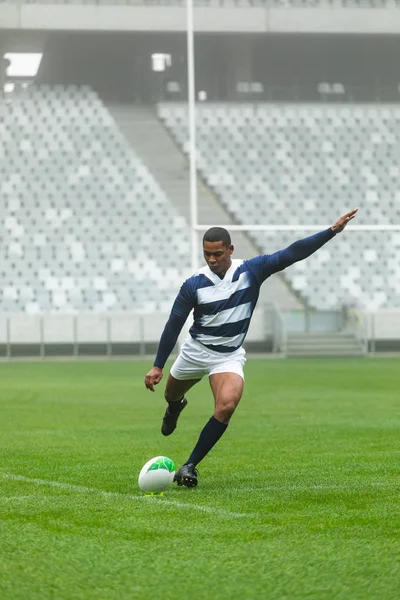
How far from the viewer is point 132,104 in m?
31.2

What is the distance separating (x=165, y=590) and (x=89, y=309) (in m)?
24.9

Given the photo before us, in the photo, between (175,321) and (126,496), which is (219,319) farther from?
(126,496)

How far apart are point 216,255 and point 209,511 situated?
5.22 feet

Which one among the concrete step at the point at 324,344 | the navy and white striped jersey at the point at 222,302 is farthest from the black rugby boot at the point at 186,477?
the concrete step at the point at 324,344

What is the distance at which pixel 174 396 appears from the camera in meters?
6.96

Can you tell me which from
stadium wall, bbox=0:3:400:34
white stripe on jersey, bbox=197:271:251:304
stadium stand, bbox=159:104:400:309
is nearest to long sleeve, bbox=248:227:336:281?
white stripe on jersey, bbox=197:271:251:304

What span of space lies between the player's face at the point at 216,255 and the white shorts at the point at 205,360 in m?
0.50

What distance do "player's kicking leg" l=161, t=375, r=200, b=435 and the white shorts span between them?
18cm

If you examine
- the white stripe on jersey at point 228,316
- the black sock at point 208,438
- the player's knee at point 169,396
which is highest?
the white stripe on jersey at point 228,316

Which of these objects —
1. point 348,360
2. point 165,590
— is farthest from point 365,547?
point 348,360

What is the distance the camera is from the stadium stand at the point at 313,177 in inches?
1093

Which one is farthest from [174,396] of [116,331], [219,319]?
[116,331]

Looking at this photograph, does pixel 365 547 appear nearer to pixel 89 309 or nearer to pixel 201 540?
pixel 201 540

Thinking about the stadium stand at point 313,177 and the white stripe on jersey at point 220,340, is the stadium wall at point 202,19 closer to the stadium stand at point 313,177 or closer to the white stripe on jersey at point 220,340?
the stadium stand at point 313,177
